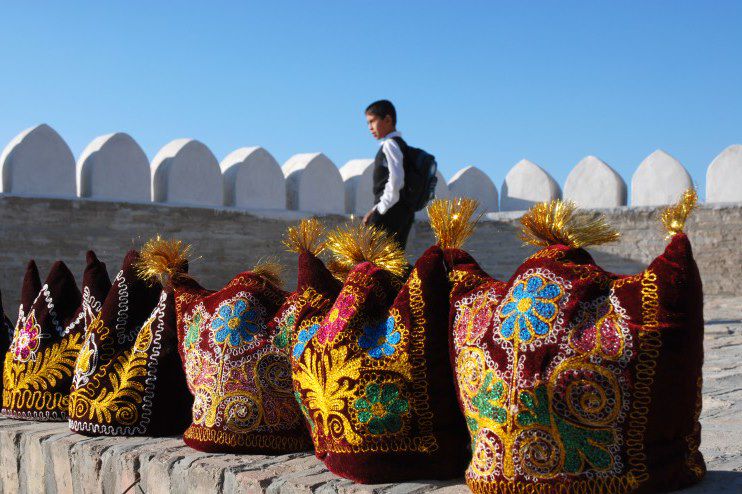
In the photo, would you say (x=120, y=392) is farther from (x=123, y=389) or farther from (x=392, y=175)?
(x=392, y=175)

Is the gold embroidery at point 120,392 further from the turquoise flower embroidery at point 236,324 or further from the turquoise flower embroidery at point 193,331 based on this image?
the turquoise flower embroidery at point 236,324

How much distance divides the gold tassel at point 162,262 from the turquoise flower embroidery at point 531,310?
97 cm

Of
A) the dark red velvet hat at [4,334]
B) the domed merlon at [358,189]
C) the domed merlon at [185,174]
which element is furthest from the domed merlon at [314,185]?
the dark red velvet hat at [4,334]

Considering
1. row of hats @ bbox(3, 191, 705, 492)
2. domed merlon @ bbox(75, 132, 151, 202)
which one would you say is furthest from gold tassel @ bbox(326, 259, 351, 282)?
domed merlon @ bbox(75, 132, 151, 202)

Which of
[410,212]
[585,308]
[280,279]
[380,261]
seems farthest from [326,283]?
[410,212]

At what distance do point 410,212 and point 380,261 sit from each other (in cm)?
324

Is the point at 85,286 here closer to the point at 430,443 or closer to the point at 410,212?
the point at 430,443

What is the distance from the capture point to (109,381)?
2027 millimetres

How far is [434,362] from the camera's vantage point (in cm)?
147

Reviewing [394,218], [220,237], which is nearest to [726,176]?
[394,218]

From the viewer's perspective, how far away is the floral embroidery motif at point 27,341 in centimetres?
227

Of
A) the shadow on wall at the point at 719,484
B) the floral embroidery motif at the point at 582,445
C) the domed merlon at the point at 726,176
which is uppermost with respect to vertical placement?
the domed merlon at the point at 726,176

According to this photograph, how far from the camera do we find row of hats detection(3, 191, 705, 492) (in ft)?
4.18

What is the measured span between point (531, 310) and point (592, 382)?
14cm
